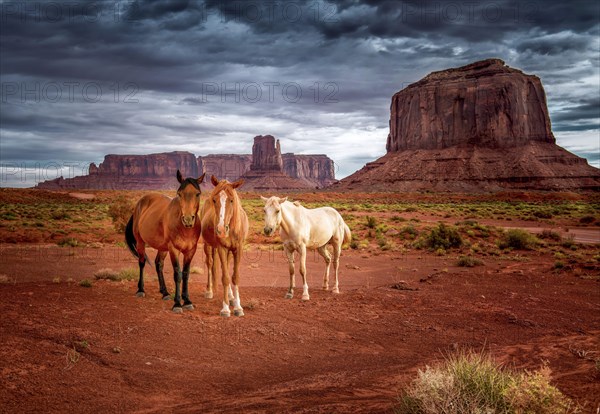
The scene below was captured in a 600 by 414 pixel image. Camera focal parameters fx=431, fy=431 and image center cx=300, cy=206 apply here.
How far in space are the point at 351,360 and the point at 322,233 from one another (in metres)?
5.39

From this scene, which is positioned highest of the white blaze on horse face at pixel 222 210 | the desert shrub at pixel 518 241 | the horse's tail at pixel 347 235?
the white blaze on horse face at pixel 222 210

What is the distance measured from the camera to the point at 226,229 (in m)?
8.35

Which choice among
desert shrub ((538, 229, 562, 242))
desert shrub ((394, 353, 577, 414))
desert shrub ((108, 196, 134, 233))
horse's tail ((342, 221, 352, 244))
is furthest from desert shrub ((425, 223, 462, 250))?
desert shrub ((394, 353, 577, 414))

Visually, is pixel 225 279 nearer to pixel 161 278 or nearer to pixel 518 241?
pixel 161 278

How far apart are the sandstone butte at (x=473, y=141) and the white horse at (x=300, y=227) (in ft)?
327

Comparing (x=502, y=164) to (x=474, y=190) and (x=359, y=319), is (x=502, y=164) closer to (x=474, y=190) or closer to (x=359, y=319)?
(x=474, y=190)

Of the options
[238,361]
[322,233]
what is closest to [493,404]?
[238,361]

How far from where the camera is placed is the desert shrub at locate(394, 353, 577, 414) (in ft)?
12.9

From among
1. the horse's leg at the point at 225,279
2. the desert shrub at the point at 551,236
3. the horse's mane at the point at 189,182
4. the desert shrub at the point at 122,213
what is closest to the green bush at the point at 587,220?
the desert shrub at the point at 551,236

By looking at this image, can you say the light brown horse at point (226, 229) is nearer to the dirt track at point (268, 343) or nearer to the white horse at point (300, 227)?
the dirt track at point (268, 343)

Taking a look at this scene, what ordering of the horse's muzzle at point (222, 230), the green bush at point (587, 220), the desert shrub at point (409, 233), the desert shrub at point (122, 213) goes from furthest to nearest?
the green bush at point (587, 220) → the desert shrub at point (122, 213) → the desert shrub at point (409, 233) → the horse's muzzle at point (222, 230)

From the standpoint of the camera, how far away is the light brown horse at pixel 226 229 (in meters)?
8.40

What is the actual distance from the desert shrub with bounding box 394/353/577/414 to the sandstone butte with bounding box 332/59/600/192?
4220 inches

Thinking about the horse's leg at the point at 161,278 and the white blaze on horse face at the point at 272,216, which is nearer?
the horse's leg at the point at 161,278
